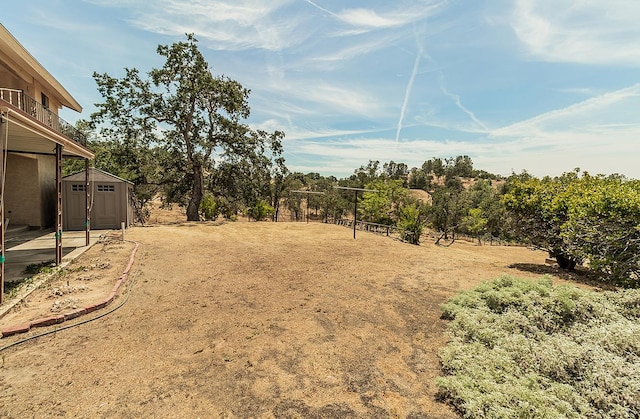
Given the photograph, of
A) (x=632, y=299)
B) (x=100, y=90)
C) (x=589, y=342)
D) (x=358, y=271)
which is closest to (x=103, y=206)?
(x=100, y=90)

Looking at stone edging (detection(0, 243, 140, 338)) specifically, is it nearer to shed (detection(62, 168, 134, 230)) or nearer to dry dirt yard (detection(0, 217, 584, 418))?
dry dirt yard (detection(0, 217, 584, 418))

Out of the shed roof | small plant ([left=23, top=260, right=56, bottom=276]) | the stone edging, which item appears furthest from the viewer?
the shed roof

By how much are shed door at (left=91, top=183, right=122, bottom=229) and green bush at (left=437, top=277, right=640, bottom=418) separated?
16001 millimetres

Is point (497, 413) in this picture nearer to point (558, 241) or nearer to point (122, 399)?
point (122, 399)

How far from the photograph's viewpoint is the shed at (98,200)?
13711 millimetres

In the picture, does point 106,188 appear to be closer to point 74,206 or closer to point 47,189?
point 74,206

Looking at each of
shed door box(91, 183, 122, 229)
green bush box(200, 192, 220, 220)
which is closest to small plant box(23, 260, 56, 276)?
shed door box(91, 183, 122, 229)

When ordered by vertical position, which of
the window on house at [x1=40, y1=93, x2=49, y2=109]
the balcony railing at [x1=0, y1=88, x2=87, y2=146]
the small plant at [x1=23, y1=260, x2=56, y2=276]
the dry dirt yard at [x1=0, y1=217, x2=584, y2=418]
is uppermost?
the window on house at [x1=40, y1=93, x2=49, y2=109]

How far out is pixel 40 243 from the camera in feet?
34.4

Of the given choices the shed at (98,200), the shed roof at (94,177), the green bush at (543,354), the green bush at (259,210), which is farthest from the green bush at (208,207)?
the green bush at (543,354)

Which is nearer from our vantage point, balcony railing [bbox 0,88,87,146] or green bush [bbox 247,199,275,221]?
balcony railing [bbox 0,88,87,146]

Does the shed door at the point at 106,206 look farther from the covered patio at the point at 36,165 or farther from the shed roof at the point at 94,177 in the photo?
the covered patio at the point at 36,165

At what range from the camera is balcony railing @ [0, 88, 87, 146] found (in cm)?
883

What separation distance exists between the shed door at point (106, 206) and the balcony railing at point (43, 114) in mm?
3048
